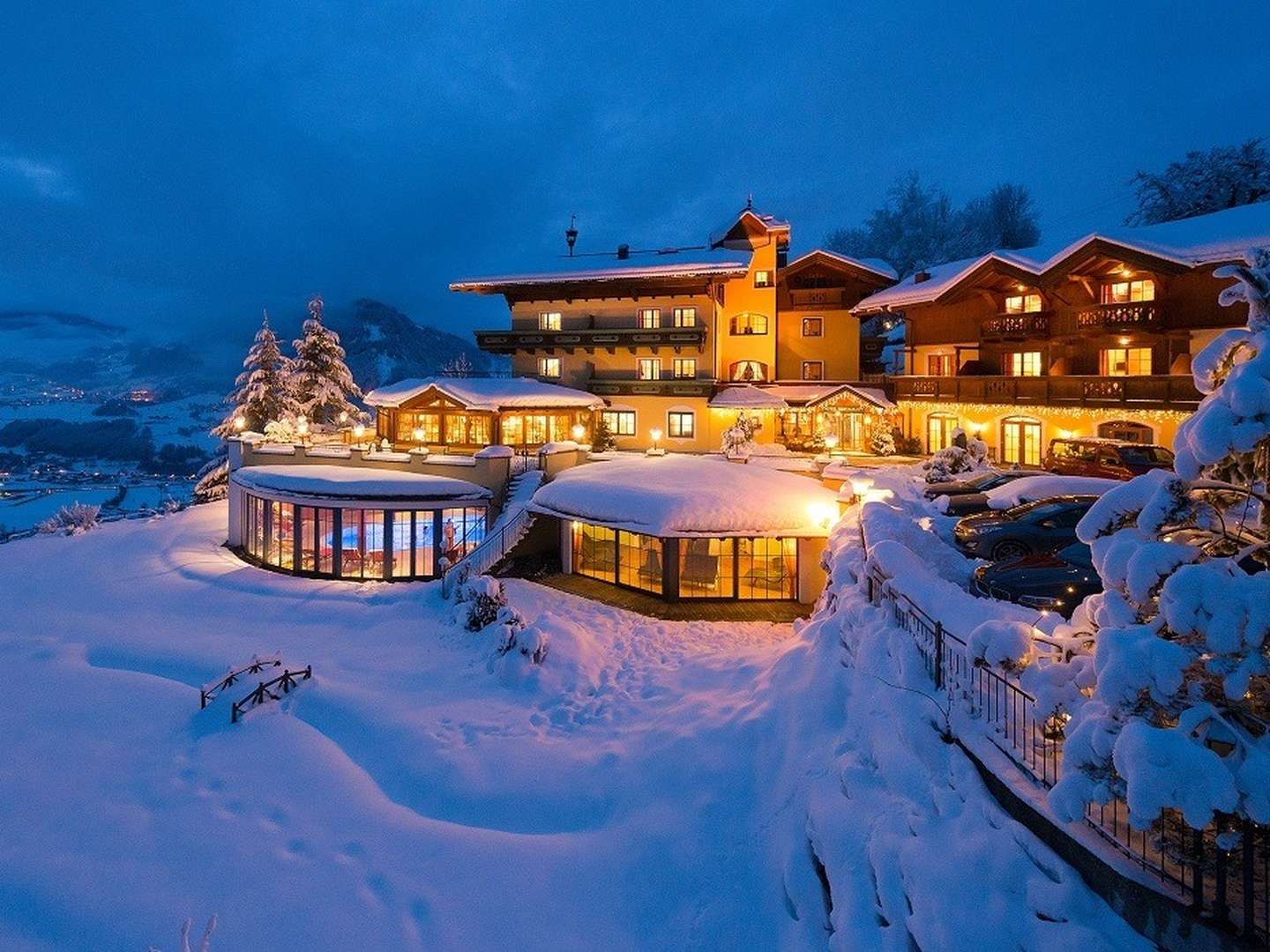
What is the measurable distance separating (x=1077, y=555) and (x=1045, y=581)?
124 cm

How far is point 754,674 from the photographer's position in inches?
544

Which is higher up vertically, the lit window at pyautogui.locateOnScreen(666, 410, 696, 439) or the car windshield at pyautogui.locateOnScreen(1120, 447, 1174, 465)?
the lit window at pyautogui.locateOnScreen(666, 410, 696, 439)

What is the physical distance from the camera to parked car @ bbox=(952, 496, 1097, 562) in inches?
583

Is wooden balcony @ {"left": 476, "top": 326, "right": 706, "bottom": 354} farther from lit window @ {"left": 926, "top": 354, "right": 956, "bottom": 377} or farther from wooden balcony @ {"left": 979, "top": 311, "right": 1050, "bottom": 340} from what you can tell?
wooden balcony @ {"left": 979, "top": 311, "right": 1050, "bottom": 340}

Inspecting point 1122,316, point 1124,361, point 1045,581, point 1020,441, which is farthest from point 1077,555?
point 1124,361

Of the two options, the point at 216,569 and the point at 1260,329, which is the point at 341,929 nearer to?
the point at 1260,329

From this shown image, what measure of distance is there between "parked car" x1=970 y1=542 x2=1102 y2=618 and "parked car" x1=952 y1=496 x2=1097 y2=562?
1.83 meters

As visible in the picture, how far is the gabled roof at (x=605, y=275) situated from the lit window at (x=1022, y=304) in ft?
46.5

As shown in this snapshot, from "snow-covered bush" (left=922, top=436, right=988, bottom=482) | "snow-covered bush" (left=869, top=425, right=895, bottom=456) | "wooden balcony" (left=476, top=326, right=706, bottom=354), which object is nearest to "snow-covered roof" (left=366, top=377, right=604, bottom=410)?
"wooden balcony" (left=476, top=326, right=706, bottom=354)

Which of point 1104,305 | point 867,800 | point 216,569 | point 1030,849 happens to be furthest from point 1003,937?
point 1104,305

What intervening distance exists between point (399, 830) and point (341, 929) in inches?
69.3

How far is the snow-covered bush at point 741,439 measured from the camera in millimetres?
28727

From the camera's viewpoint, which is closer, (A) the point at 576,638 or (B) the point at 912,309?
(A) the point at 576,638

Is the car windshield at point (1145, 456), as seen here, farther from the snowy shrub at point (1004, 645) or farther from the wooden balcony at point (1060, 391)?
the snowy shrub at point (1004, 645)
